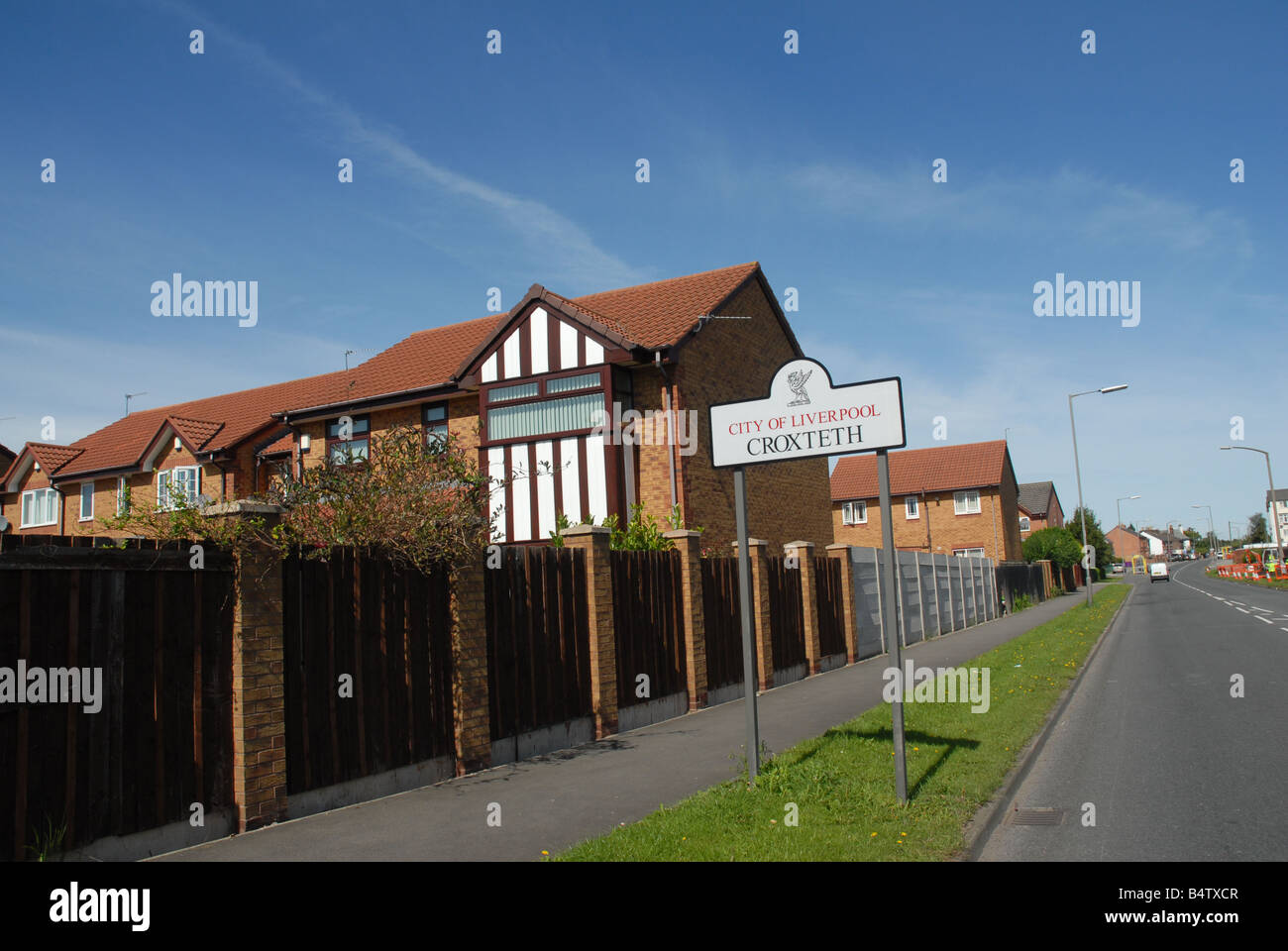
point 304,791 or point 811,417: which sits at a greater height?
point 811,417

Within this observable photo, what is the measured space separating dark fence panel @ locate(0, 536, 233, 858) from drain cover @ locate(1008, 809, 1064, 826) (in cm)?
561

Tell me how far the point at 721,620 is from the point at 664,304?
29.9ft

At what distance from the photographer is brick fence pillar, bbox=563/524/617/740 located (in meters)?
10.5

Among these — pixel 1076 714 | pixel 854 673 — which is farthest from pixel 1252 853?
pixel 854 673

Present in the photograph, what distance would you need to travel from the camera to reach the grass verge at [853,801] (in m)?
5.61

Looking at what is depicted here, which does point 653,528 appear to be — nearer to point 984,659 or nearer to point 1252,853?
point 984,659

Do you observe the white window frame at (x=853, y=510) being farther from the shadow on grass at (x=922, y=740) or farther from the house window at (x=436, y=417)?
the shadow on grass at (x=922, y=740)

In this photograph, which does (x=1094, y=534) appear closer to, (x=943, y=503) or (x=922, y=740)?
(x=943, y=503)

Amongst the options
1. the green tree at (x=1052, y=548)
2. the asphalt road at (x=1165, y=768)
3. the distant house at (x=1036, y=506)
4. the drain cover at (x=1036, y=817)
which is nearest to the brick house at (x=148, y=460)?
the asphalt road at (x=1165, y=768)

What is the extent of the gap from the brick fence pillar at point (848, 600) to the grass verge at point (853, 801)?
312 inches

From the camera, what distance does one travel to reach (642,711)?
1137cm

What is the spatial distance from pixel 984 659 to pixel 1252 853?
11769mm

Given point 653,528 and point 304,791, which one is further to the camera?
point 653,528

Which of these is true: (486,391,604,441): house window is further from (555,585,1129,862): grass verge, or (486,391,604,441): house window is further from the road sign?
the road sign
